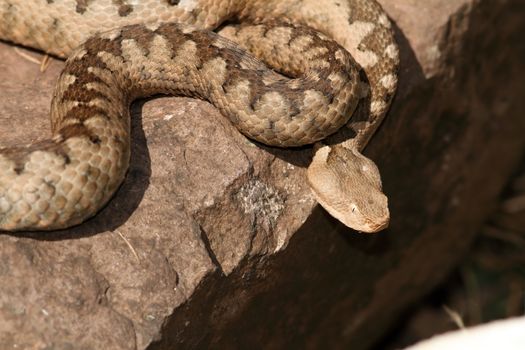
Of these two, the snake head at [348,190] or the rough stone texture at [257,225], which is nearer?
the rough stone texture at [257,225]

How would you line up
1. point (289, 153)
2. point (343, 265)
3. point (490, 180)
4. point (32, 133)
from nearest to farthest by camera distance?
point (32, 133) → point (289, 153) → point (343, 265) → point (490, 180)

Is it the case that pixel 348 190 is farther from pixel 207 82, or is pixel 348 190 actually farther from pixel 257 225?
pixel 207 82

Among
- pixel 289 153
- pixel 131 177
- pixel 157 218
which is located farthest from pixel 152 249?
pixel 289 153

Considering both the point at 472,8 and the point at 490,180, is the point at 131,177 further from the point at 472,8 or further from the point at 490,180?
the point at 490,180

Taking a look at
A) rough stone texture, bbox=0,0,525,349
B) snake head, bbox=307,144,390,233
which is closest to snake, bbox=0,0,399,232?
snake head, bbox=307,144,390,233

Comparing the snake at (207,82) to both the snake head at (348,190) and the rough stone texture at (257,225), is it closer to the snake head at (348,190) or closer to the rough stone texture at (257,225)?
the snake head at (348,190)

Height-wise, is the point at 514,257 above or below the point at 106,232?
below

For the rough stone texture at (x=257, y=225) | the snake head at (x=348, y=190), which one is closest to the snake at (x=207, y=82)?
the snake head at (x=348, y=190)
